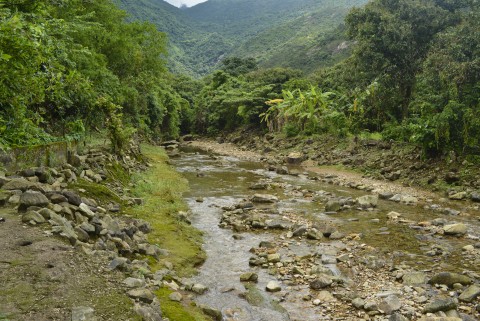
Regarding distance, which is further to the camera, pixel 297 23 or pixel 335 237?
pixel 297 23

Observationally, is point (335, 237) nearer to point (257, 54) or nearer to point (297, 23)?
point (257, 54)

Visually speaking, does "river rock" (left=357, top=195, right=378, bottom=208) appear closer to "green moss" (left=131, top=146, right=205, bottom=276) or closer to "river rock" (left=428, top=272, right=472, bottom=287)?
"green moss" (left=131, top=146, right=205, bottom=276)

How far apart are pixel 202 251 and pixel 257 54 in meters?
114

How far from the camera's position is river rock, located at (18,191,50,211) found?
7.89m

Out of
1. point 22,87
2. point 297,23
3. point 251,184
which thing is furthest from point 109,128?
point 297,23

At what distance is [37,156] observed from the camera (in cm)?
1137

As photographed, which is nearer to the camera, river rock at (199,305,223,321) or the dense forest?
the dense forest

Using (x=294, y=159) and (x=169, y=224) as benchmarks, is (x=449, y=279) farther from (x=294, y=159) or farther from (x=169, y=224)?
(x=294, y=159)

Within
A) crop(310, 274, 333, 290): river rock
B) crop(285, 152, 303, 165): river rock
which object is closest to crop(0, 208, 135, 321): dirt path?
crop(310, 274, 333, 290): river rock

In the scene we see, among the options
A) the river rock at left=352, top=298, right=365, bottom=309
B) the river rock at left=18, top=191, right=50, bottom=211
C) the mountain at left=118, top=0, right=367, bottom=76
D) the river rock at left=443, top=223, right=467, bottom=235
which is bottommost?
the river rock at left=443, top=223, right=467, bottom=235

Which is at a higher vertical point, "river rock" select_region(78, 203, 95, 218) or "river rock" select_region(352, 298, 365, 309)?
"river rock" select_region(78, 203, 95, 218)

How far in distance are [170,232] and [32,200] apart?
429cm

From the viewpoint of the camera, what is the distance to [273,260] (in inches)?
389

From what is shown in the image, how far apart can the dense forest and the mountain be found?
132 ft
